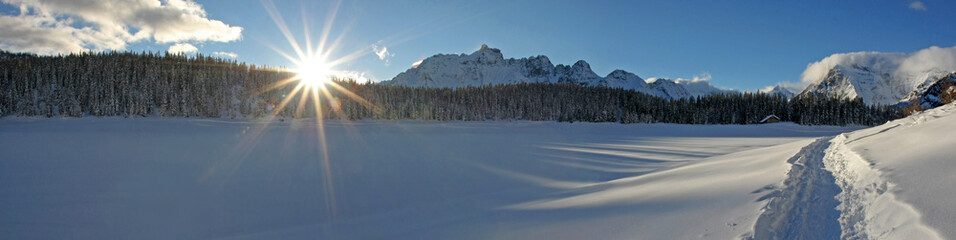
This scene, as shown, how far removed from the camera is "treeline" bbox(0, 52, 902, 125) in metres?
37.7

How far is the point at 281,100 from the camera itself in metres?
52.6

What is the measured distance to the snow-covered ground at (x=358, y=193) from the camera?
17.3 feet

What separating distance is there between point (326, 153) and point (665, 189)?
1494cm

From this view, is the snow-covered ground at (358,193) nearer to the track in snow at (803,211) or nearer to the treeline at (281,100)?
the track in snow at (803,211)

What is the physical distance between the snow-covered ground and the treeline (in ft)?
95.1

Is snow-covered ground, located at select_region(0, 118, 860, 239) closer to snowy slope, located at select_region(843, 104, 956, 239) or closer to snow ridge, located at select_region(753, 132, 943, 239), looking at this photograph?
snowy slope, located at select_region(843, 104, 956, 239)

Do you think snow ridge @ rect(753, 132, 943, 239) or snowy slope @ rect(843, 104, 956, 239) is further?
snow ridge @ rect(753, 132, 943, 239)

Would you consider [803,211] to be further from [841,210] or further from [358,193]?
[358,193]

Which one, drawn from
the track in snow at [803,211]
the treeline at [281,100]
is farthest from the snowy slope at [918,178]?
the treeline at [281,100]

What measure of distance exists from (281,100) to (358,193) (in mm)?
49336

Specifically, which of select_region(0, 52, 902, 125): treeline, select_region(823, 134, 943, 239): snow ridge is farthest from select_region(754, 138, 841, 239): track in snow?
select_region(0, 52, 902, 125): treeline

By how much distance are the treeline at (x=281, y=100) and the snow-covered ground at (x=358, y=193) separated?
29.0 metres


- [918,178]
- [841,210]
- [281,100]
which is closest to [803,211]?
[841,210]

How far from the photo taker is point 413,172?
1349 cm
